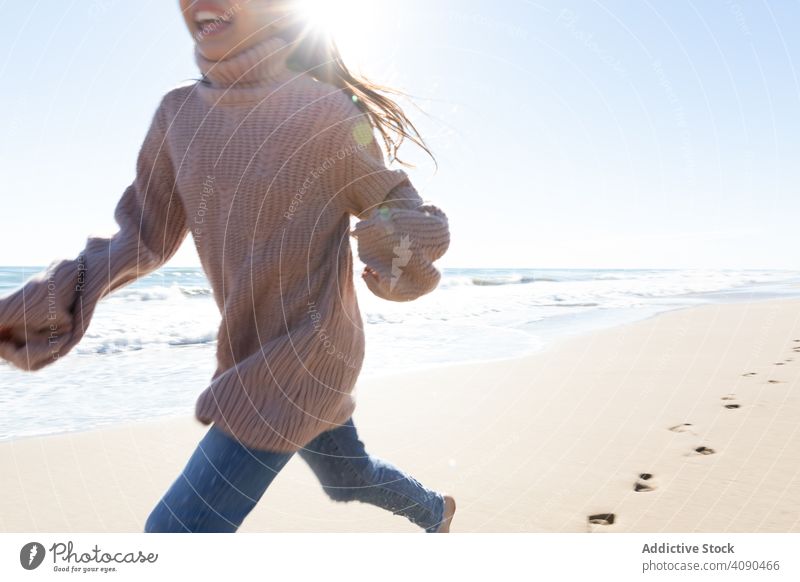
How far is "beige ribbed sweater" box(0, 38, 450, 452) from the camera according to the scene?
1.53 m

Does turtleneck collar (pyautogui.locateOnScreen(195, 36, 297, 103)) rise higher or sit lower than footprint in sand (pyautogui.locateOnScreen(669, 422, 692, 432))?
higher

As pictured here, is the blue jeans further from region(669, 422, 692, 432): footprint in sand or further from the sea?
region(669, 422, 692, 432): footprint in sand

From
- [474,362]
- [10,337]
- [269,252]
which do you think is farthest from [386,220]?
[474,362]

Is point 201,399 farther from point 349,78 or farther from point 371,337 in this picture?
point 371,337

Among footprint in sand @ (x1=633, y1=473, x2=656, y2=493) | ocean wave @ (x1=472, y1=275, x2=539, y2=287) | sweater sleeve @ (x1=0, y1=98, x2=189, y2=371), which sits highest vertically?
sweater sleeve @ (x1=0, y1=98, x2=189, y2=371)

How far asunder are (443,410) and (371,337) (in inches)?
123

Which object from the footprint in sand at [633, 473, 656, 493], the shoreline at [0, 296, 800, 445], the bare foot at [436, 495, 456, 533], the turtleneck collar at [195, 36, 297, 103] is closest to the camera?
the turtleneck collar at [195, 36, 297, 103]

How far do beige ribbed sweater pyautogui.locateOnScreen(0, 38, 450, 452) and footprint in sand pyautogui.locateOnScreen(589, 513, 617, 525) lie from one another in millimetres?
1822

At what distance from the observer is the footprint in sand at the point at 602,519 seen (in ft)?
9.93

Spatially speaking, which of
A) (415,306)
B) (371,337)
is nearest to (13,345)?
(371,337)

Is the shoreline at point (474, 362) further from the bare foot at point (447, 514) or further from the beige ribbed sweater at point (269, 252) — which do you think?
the beige ribbed sweater at point (269, 252)

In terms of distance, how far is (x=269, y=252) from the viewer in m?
1.60

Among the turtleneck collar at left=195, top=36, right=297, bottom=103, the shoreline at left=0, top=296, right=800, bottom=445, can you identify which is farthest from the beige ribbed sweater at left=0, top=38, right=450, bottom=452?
the shoreline at left=0, top=296, right=800, bottom=445
